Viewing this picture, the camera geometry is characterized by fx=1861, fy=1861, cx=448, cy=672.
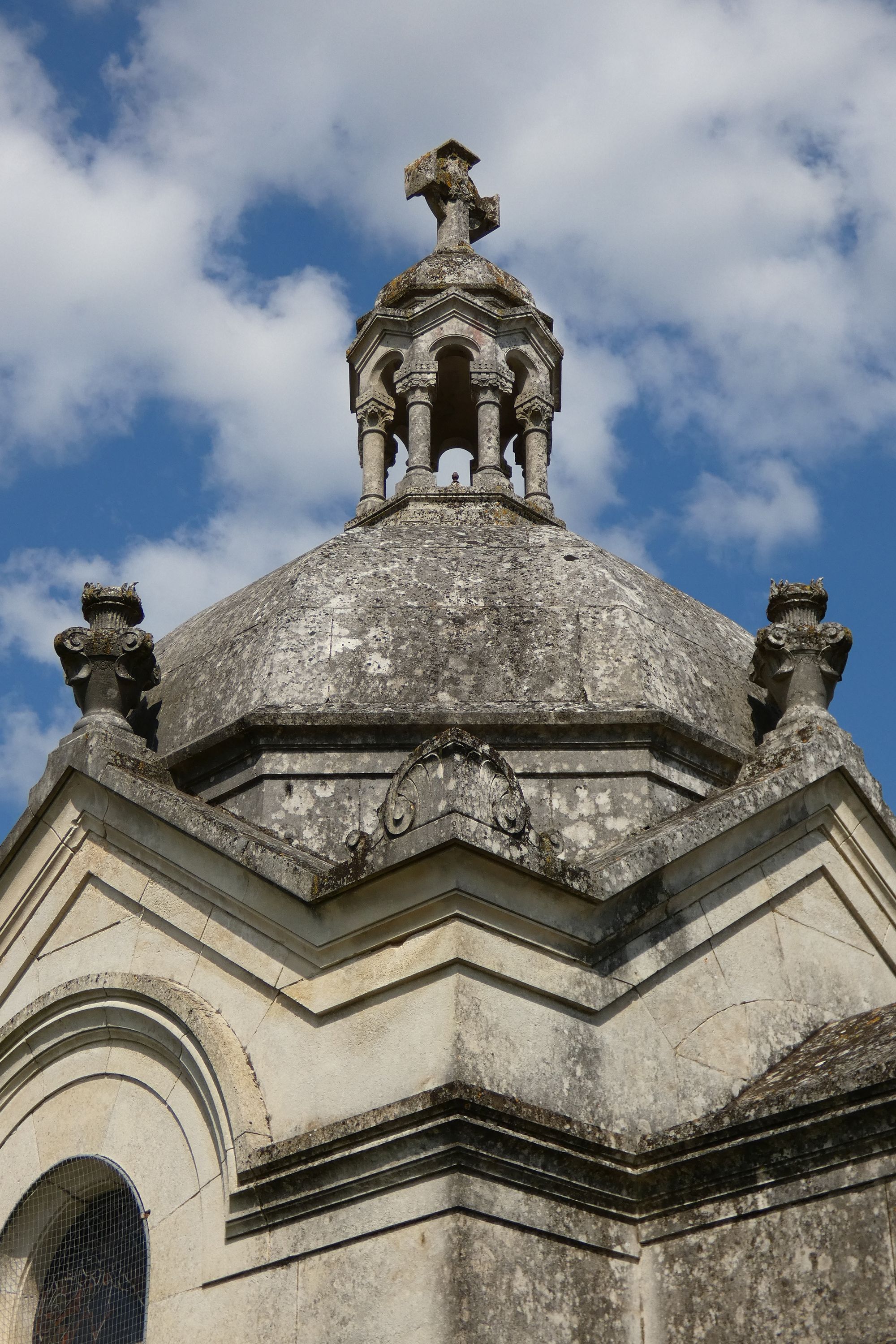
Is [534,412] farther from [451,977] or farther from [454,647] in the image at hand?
[451,977]

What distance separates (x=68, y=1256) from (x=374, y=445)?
952cm

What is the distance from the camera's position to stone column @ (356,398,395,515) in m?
17.8

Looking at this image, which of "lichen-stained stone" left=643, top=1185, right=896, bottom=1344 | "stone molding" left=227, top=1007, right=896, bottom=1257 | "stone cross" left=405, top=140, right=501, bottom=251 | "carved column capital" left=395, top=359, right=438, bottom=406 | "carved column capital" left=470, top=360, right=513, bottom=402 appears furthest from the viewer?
"stone cross" left=405, top=140, right=501, bottom=251

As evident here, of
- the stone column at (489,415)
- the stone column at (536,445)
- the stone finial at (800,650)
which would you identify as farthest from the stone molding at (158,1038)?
the stone column at (536,445)

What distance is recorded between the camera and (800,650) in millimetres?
11906

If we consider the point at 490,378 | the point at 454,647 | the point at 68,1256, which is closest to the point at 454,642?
the point at 454,647

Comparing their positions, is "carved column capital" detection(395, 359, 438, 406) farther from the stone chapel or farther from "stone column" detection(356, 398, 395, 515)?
the stone chapel

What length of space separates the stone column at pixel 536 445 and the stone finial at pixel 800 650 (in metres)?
5.36

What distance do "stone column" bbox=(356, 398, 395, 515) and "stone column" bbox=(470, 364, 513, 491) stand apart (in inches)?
36.8

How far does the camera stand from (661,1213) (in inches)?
348

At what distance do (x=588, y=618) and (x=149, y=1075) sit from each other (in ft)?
14.3

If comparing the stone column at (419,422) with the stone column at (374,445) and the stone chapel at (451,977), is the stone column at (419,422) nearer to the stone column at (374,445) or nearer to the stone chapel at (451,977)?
the stone column at (374,445)

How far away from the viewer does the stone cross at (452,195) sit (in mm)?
19344

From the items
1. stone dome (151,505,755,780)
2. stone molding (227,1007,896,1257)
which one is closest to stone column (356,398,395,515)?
stone dome (151,505,755,780)
